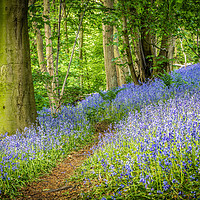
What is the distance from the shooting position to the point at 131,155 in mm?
3473

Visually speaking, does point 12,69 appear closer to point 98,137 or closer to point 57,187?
point 98,137

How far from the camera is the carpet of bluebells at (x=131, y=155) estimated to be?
250 centimetres

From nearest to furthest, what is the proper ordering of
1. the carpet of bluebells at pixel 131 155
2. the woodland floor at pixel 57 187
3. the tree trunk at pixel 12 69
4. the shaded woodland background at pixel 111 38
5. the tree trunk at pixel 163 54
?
the carpet of bluebells at pixel 131 155
the woodland floor at pixel 57 187
the shaded woodland background at pixel 111 38
the tree trunk at pixel 12 69
the tree trunk at pixel 163 54

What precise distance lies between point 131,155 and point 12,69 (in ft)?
11.1

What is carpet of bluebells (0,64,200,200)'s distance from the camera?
2496 mm

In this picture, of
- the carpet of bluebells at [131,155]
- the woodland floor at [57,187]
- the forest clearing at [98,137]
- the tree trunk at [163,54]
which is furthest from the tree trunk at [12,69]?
the tree trunk at [163,54]

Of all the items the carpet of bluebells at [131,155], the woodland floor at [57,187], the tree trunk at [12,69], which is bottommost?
the woodland floor at [57,187]

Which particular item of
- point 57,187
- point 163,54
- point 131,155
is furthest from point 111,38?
point 57,187

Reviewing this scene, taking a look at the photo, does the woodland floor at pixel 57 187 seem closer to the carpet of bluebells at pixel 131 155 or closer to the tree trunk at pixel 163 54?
the carpet of bluebells at pixel 131 155

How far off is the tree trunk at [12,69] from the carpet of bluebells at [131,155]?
42 centimetres

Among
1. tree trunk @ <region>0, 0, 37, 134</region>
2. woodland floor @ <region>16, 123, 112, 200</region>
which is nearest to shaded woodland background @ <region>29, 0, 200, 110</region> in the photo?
tree trunk @ <region>0, 0, 37, 134</region>

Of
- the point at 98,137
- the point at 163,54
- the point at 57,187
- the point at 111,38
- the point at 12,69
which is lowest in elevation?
the point at 57,187

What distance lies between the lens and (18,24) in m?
4.93

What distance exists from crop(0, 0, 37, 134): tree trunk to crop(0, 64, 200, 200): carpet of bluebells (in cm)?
42
